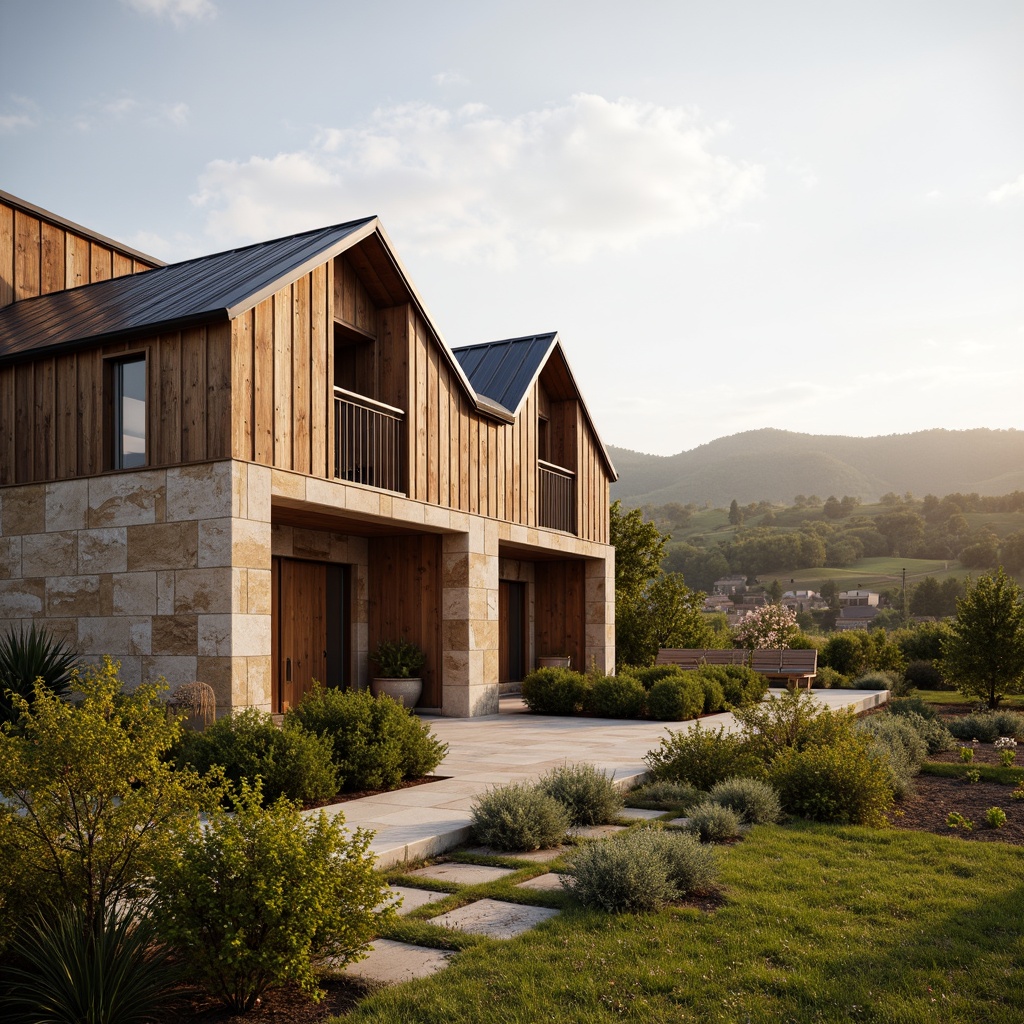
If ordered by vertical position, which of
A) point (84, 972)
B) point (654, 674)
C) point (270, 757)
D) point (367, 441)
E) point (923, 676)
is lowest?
point (923, 676)

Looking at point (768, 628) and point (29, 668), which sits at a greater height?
point (29, 668)

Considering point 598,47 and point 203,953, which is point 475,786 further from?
point 598,47

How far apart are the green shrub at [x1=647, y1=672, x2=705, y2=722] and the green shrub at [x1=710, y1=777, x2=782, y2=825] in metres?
7.07

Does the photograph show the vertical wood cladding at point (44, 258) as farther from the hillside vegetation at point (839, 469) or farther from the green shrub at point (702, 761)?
the hillside vegetation at point (839, 469)

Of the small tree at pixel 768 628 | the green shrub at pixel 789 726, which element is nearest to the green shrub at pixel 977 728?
the green shrub at pixel 789 726

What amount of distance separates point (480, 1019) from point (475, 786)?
4.62 meters

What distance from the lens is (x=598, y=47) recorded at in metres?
10.8

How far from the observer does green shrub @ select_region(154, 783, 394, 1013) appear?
3.75 m

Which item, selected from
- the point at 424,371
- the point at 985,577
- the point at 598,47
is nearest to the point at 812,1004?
the point at 598,47

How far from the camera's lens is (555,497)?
18.7m

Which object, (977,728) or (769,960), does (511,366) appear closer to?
(977,728)

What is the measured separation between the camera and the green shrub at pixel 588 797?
23.2 ft

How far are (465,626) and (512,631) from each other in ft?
17.4

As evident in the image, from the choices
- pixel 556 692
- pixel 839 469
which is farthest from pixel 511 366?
pixel 839 469
